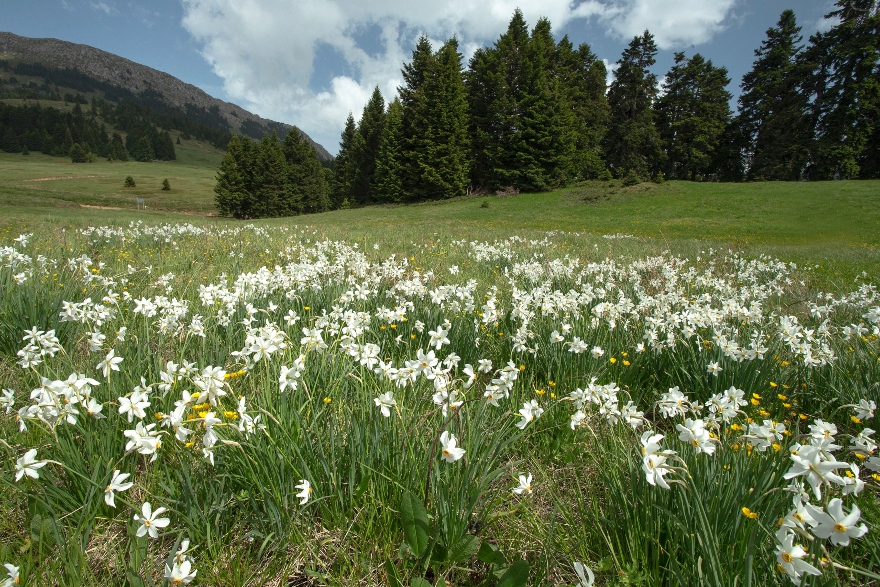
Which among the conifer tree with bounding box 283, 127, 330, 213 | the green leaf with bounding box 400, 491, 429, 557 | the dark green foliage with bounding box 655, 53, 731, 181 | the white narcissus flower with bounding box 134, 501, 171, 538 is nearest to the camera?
the white narcissus flower with bounding box 134, 501, 171, 538

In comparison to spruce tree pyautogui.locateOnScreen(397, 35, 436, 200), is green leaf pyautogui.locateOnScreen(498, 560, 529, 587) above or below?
below

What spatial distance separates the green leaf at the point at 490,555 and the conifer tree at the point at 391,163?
1827 inches

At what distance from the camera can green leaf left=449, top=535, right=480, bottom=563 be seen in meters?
1.74

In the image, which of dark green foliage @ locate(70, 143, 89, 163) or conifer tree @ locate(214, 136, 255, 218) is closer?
conifer tree @ locate(214, 136, 255, 218)

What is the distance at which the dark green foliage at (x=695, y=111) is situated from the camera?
2173 inches

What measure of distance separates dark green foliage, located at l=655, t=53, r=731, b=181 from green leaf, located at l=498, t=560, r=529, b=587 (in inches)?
2594

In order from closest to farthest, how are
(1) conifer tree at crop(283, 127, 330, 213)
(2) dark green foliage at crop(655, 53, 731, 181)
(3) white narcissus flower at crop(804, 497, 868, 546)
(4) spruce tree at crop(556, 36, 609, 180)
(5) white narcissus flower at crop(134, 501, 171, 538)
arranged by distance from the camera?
1. (3) white narcissus flower at crop(804, 497, 868, 546)
2. (5) white narcissus flower at crop(134, 501, 171, 538)
3. (4) spruce tree at crop(556, 36, 609, 180)
4. (2) dark green foliage at crop(655, 53, 731, 181)
5. (1) conifer tree at crop(283, 127, 330, 213)

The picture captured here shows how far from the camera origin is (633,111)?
5278 cm

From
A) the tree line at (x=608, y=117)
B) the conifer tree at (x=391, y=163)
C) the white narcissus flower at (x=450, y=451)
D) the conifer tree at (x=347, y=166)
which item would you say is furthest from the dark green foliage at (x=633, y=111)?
the white narcissus flower at (x=450, y=451)

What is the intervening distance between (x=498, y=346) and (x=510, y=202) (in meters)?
33.1

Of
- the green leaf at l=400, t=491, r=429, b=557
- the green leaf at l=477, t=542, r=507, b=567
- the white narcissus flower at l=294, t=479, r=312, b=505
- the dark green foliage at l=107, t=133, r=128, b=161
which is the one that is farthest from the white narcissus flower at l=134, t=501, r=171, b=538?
the dark green foliage at l=107, t=133, r=128, b=161

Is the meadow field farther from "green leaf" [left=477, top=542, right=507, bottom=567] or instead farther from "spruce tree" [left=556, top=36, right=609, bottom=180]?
"spruce tree" [left=556, top=36, right=609, bottom=180]

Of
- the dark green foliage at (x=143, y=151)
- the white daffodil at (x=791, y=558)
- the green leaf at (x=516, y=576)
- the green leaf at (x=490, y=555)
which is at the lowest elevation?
the green leaf at (x=490, y=555)

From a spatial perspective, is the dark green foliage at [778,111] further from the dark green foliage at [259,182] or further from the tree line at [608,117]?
the dark green foliage at [259,182]
